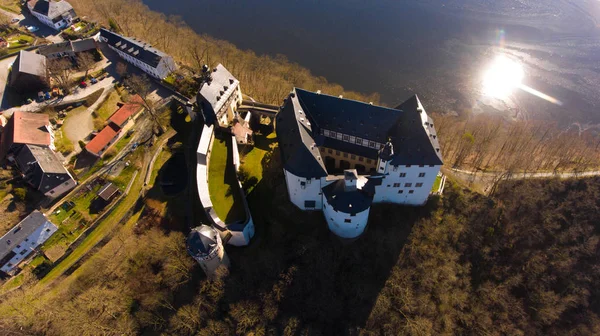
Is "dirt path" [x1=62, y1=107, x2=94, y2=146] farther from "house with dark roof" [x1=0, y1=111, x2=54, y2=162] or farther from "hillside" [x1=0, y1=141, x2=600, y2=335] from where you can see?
"hillside" [x1=0, y1=141, x2=600, y2=335]

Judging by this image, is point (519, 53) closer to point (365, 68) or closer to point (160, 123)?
point (365, 68)

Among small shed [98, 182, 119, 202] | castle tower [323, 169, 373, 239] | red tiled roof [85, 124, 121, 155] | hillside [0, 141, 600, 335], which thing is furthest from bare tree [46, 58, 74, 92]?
castle tower [323, 169, 373, 239]

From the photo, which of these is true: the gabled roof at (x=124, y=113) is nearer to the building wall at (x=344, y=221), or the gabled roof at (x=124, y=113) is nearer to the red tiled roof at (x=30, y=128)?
the red tiled roof at (x=30, y=128)

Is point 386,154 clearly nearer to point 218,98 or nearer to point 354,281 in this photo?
point 354,281

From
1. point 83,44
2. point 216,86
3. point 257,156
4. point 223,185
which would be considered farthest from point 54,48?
point 223,185

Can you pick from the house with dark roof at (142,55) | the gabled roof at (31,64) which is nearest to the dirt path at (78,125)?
the gabled roof at (31,64)

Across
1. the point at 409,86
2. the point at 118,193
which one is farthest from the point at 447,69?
the point at 118,193
